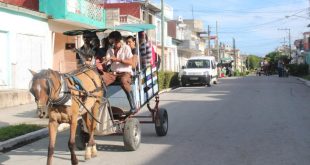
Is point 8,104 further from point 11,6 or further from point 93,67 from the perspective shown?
point 93,67

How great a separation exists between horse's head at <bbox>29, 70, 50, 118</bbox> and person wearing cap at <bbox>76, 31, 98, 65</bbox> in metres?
2.07

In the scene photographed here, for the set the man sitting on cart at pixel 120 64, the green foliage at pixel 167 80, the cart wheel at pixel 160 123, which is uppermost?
the man sitting on cart at pixel 120 64

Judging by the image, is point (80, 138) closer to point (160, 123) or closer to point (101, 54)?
point (101, 54)

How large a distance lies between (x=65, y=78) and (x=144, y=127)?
5.52 m

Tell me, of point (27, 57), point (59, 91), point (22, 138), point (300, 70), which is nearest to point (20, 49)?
point (27, 57)

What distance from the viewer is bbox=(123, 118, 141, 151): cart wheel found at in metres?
9.22

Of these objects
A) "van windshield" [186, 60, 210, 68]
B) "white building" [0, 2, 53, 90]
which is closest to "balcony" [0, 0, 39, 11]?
"white building" [0, 2, 53, 90]

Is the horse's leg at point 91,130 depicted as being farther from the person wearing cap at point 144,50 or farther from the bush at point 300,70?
the bush at point 300,70

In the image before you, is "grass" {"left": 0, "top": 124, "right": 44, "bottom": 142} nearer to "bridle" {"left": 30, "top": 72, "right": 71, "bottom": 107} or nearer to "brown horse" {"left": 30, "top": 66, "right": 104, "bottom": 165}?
"brown horse" {"left": 30, "top": 66, "right": 104, "bottom": 165}

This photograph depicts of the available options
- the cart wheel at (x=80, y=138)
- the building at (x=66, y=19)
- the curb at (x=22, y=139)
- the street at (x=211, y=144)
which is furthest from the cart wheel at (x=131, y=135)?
the building at (x=66, y=19)

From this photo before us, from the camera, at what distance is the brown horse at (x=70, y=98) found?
6.92m

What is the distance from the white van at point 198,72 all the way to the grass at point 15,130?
21187 mm

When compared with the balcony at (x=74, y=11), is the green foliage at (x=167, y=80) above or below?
below

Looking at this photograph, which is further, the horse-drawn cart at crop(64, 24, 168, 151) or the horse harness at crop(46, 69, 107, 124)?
the horse-drawn cart at crop(64, 24, 168, 151)
